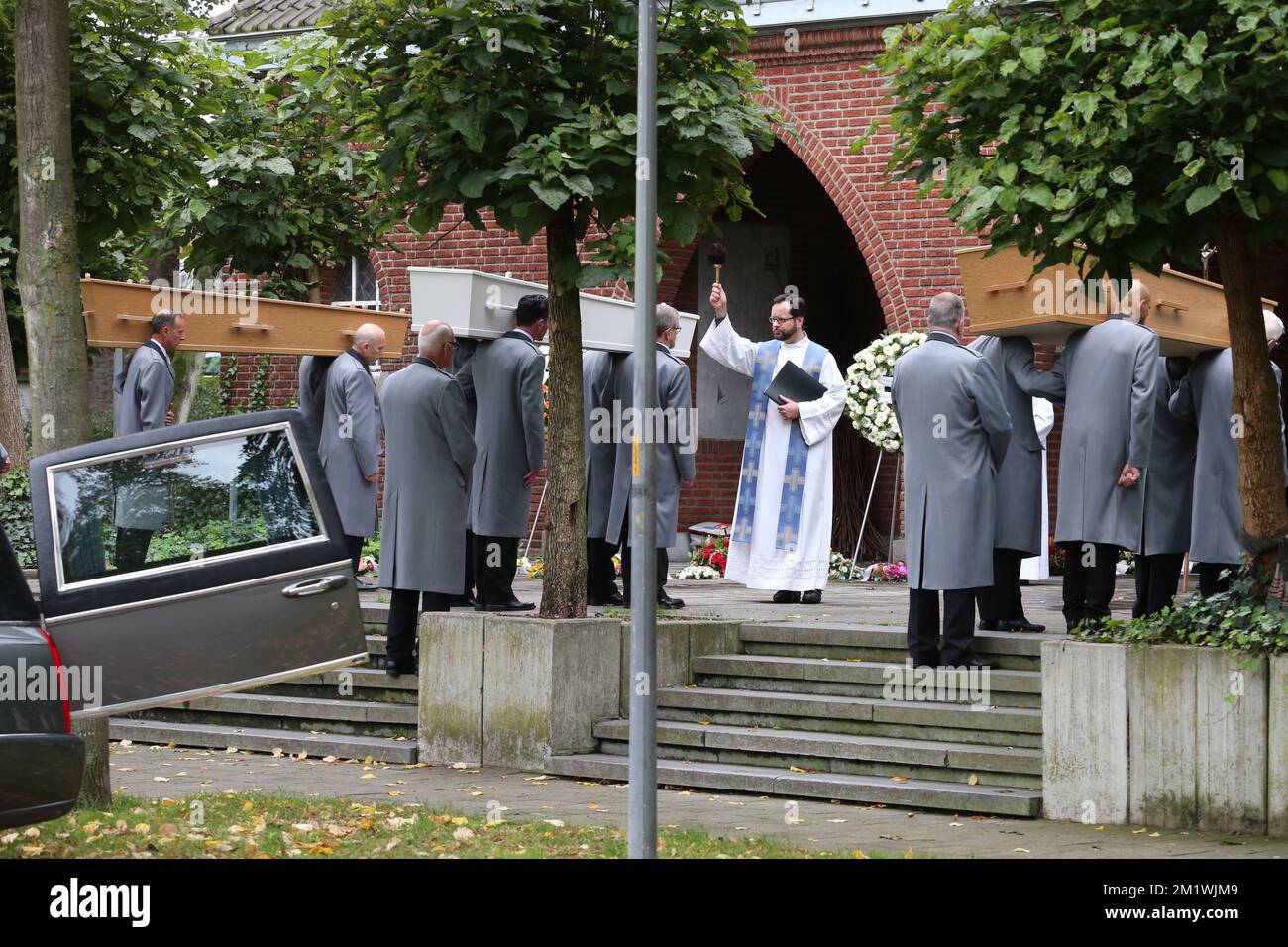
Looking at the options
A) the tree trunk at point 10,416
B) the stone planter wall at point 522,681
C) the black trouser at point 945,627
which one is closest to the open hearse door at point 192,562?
the stone planter wall at point 522,681

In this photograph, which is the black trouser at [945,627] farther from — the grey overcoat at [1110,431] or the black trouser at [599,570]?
the black trouser at [599,570]

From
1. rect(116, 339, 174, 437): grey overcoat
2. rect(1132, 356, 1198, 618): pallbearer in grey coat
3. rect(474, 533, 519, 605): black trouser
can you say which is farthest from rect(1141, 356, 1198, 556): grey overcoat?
rect(116, 339, 174, 437): grey overcoat

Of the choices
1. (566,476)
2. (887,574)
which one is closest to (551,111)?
(566,476)

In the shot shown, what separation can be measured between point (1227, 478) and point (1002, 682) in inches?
68.4

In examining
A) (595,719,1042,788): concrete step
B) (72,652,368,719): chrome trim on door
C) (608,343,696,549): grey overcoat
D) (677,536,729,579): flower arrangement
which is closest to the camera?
(72,652,368,719): chrome trim on door

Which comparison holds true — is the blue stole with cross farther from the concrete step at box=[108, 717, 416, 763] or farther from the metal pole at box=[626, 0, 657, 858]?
the metal pole at box=[626, 0, 657, 858]

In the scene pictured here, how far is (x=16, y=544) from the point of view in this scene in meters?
16.8

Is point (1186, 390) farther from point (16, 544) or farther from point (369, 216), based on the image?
point (16, 544)

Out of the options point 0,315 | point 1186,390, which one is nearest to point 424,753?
point 1186,390

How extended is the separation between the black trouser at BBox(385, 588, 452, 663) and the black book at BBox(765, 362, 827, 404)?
11.1 ft

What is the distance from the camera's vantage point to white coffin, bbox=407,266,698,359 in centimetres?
1164

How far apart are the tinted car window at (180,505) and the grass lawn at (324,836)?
1107 millimetres

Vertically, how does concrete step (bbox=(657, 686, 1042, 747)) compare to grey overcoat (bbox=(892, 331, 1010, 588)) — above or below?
below

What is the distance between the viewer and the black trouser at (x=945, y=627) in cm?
940
